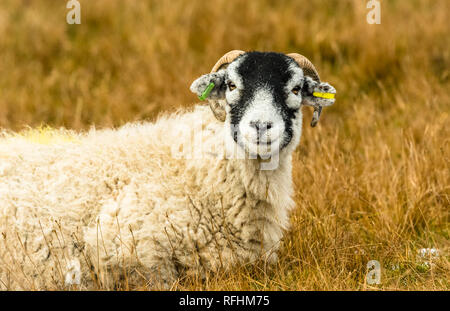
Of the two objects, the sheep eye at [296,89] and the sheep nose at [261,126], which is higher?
the sheep eye at [296,89]

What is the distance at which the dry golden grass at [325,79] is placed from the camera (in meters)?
4.32

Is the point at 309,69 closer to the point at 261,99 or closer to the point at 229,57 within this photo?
the point at 229,57

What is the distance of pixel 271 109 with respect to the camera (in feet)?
12.5

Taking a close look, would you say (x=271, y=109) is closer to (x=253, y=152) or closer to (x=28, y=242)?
(x=253, y=152)

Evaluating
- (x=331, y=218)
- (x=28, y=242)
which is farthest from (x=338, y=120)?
(x=28, y=242)

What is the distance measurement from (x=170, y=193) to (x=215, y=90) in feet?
2.79

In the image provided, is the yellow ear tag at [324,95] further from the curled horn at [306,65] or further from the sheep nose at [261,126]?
the sheep nose at [261,126]

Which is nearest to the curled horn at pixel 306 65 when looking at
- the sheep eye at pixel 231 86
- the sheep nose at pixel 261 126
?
the sheep eye at pixel 231 86

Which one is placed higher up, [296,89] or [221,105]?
[296,89]

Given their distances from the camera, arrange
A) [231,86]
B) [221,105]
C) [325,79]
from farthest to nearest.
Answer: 1. [325,79]
2. [221,105]
3. [231,86]

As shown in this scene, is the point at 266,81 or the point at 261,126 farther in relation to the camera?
the point at 266,81

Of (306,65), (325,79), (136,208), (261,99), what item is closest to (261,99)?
(261,99)

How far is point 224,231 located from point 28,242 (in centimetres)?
139

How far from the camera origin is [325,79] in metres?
8.54
